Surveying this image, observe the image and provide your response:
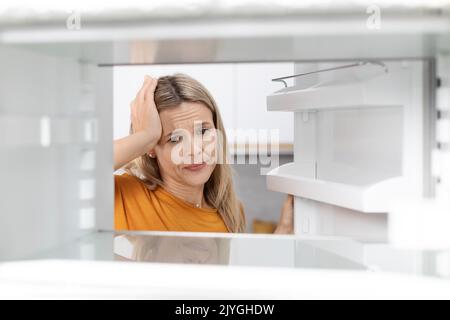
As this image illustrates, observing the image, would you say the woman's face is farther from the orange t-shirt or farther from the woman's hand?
the woman's hand

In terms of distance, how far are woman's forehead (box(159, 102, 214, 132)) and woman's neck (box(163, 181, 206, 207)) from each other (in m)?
0.15

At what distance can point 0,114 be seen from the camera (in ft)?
2.34

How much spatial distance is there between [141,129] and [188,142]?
0.12 meters

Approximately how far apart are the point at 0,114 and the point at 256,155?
59 cm

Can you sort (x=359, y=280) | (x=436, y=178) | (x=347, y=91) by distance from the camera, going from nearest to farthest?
(x=359, y=280) < (x=436, y=178) < (x=347, y=91)

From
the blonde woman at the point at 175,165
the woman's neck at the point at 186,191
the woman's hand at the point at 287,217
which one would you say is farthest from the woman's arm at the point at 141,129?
the woman's hand at the point at 287,217

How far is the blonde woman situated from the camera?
4.01 feet

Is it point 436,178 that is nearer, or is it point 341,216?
point 436,178

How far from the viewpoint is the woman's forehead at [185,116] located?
1221mm

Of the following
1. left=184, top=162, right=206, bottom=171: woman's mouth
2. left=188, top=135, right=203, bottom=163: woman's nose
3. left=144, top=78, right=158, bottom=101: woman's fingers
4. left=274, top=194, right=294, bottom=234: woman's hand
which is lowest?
left=274, top=194, right=294, bottom=234: woman's hand

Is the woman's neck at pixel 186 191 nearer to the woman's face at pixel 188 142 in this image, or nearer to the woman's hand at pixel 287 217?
the woman's face at pixel 188 142

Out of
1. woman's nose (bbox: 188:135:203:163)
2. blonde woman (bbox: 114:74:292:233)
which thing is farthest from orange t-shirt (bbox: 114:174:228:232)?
woman's nose (bbox: 188:135:203:163)

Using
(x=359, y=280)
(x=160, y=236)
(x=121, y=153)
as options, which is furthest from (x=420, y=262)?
(x=121, y=153)

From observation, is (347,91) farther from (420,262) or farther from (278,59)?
(420,262)
